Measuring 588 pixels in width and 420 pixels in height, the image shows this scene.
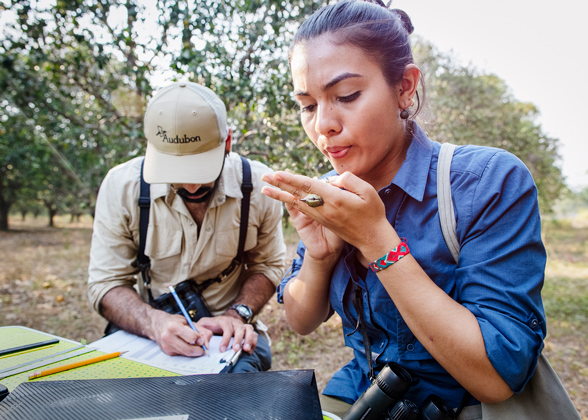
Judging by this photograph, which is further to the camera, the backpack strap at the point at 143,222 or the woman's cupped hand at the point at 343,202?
the backpack strap at the point at 143,222

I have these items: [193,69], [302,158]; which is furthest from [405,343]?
[193,69]

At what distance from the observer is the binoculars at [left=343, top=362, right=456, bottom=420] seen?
131cm

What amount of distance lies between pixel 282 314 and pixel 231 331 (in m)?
3.48

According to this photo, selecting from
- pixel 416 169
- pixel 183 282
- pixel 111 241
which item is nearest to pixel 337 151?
pixel 416 169

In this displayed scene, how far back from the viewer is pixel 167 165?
→ 230 cm

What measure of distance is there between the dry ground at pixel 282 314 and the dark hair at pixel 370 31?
3.44 metres

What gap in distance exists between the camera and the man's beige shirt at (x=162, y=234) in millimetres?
2541

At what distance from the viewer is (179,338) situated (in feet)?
6.32

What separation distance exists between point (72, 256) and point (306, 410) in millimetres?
12259

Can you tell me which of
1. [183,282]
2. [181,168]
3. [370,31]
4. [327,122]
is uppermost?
[370,31]

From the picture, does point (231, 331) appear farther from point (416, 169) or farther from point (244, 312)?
point (416, 169)

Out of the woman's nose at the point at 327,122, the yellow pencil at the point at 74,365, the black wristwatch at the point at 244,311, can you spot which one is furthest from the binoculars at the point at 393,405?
the black wristwatch at the point at 244,311

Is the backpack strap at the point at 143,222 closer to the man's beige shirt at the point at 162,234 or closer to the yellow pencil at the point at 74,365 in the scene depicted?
the man's beige shirt at the point at 162,234

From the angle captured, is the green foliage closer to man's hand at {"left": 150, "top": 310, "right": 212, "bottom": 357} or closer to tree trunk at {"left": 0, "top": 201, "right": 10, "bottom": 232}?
man's hand at {"left": 150, "top": 310, "right": 212, "bottom": 357}
